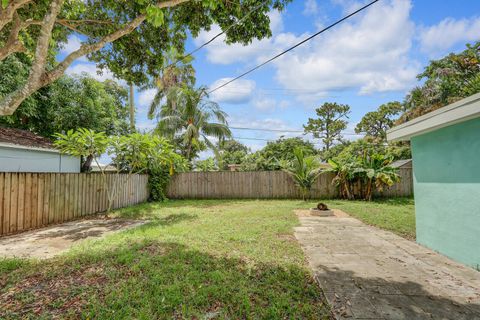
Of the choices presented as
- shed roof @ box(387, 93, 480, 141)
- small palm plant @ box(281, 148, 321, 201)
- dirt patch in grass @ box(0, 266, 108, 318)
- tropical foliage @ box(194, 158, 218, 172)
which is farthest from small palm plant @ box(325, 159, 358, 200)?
dirt patch in grass @ box(0, 266, 108, 318)

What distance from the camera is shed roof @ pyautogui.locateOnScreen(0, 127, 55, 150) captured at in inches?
331

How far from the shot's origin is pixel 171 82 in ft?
54.1

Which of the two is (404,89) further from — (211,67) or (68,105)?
(68,105)

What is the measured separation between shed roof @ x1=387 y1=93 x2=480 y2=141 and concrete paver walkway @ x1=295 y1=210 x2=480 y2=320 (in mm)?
2050

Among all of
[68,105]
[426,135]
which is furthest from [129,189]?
[426,135]

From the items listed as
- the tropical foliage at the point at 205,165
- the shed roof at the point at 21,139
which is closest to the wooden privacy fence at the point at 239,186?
the tropical foliage at the point at 205,165

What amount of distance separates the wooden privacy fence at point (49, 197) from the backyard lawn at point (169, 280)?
7.46 feet

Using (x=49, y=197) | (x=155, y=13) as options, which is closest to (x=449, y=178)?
(x=155, y=13)

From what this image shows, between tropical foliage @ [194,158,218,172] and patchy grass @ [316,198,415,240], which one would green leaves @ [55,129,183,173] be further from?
patchy grass @ [316,198,415,240]

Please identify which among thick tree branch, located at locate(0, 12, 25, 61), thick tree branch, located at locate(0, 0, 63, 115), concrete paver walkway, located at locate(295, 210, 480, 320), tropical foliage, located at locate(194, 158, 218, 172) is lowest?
concrete paver walkway, located at locate(295, 210, 480, 320)

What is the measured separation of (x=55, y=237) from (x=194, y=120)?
991 cm

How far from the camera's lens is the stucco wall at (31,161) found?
8.26m

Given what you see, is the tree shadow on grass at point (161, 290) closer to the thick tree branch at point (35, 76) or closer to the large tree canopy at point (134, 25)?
the thick tree branch at point (35, 76)

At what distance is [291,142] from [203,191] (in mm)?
16173
